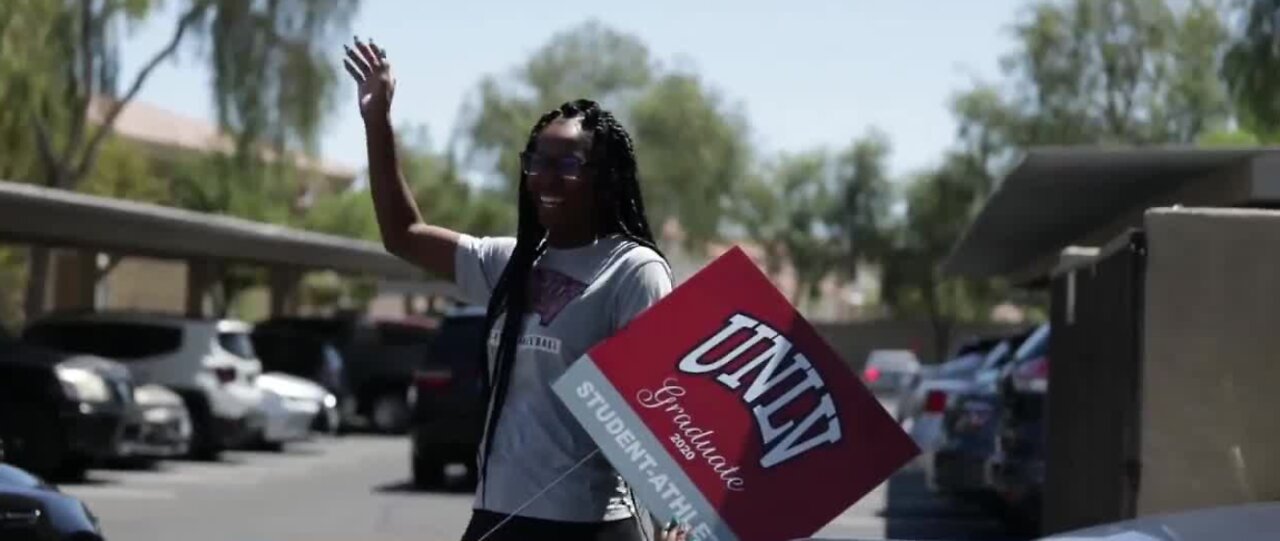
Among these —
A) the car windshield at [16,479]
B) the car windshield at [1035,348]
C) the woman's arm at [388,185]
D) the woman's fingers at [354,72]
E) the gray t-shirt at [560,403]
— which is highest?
the woman's fingers at [354,72]

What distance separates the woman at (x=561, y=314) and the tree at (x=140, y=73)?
2777 cm

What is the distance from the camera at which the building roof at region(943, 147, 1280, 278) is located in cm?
1095

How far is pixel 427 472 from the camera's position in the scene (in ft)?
65.1

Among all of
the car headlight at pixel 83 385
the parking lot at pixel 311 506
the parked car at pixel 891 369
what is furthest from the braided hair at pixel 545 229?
the parked car at pixel 891 369

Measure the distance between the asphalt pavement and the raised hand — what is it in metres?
8.41

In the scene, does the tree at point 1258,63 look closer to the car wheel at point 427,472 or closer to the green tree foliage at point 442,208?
the car wheel at point 427,472

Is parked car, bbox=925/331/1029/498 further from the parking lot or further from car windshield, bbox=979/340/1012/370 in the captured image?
Answer: car windshield, bbox=979/340/1012/370

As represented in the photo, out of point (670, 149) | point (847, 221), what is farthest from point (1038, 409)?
point (847, 221)

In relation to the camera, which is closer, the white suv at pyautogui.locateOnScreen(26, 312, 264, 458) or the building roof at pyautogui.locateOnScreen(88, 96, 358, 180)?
the white suv at pyautogui.locateOnScreen(26, 312, 264, 458)

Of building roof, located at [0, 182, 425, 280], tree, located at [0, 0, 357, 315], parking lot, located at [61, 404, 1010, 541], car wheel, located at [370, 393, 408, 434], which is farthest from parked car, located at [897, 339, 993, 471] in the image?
tree, located at [0, 0, 357, 315]

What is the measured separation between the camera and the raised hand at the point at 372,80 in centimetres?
444

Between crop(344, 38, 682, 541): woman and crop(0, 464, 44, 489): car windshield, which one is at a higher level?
crop(344, 38, 682, 541): woman

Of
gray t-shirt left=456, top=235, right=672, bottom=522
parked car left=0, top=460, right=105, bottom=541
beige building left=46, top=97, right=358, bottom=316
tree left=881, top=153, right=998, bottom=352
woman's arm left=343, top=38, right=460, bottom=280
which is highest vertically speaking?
woman's arm left=343, top=38, right=460, bottom=280

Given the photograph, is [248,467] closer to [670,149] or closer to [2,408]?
[2,408]
